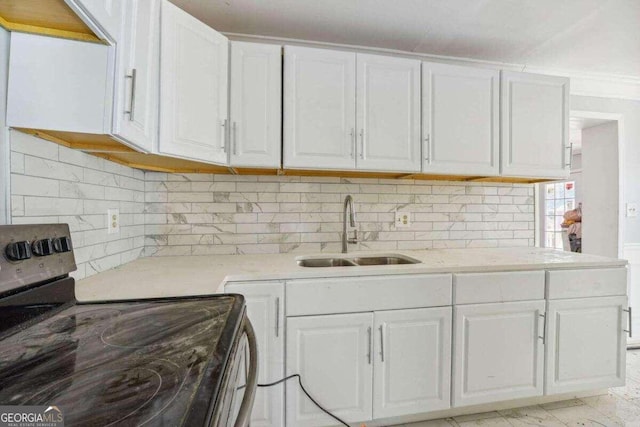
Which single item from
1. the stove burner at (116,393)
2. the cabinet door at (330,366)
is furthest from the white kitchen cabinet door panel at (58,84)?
the cabinet door at (330,366)

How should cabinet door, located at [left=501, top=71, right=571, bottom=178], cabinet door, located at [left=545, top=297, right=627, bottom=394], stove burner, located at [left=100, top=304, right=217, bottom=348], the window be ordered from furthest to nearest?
the window < cabinet door, located at [left=501, top=71, right=571, bottom=178] < cabinet door, located at [left=545, top=297, right=627, bottom=394] < stove burner, located at [left=100, top=304, right=217, bottom=348]

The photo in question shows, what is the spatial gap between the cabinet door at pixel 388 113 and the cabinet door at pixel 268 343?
36.1 inches

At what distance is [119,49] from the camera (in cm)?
98

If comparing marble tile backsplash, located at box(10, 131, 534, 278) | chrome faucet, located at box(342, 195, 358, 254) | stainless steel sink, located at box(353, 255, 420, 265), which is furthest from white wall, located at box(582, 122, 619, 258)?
chrome faucet, located at box(342, 195, 358, 254)

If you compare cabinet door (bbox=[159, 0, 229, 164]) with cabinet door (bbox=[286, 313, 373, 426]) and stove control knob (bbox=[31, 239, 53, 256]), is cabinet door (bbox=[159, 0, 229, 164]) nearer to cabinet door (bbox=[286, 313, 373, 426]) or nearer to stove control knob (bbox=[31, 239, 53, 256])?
stove control knob (bbox=[31, 239, 53, 256])

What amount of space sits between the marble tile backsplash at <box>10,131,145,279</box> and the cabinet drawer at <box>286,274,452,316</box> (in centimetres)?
88

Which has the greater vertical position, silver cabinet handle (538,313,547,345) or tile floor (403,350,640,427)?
silver cabinet handle (538,313,547,345)

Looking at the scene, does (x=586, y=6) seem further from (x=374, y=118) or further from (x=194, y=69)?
(x=194, y=69)

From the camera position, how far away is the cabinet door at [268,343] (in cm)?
142

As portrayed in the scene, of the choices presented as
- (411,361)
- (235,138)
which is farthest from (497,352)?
(235,138)

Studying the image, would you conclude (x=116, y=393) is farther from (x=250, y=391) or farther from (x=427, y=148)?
(x=427, y=148)

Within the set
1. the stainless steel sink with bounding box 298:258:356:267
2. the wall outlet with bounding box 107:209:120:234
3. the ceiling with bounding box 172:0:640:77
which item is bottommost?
the stainless steel sink with bounding box 298:258:356:267

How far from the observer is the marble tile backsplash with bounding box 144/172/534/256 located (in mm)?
1936

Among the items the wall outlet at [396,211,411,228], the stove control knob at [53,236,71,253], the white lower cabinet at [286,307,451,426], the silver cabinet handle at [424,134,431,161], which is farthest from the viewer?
the wall outlet at [396,211,411,228]
